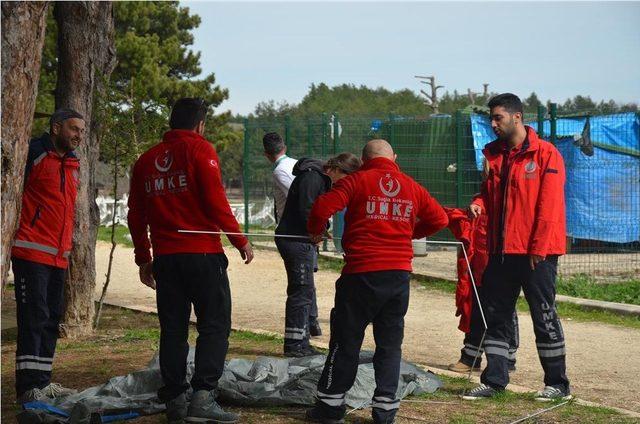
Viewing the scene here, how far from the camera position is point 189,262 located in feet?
19.9

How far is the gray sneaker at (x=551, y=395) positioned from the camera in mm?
6766

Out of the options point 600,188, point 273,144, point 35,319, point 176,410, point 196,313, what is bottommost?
point 176,410

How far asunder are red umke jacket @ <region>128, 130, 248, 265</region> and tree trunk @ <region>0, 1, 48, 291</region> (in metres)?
1.18

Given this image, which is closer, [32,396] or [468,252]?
[32,396]

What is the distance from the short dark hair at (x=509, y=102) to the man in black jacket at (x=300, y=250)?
183 centimetres

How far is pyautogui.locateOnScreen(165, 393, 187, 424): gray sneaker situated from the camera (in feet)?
20.1

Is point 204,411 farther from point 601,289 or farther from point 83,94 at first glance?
point 601,289

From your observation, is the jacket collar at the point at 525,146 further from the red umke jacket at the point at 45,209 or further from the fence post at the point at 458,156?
the fence post at the point at 458,156

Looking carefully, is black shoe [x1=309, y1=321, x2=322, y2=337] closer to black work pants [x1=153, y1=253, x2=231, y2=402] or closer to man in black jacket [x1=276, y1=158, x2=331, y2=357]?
man in black jacket [x1=276, y1=158, x2=331, y2=357]

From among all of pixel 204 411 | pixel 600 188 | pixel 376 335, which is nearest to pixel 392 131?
pixel 600 188

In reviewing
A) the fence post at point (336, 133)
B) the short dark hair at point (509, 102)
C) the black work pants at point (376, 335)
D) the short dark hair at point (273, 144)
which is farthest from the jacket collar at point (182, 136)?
the fence post at point (336, 133)

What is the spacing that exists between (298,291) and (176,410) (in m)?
2.79

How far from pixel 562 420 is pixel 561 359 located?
0.72 meters

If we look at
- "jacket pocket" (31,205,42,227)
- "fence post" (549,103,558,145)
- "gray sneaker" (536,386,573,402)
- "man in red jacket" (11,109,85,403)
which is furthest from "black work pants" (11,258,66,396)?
"fence post" (549,103,558,145)
